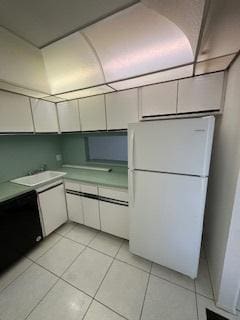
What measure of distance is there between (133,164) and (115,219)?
88cm

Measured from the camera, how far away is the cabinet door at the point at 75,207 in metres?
2.16

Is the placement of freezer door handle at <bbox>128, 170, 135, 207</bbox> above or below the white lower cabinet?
above

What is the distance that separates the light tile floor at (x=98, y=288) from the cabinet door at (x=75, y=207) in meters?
0.43

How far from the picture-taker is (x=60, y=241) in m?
2.06

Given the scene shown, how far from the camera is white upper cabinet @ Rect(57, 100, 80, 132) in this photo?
7.25ft

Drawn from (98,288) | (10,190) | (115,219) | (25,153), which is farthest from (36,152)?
(98,288)

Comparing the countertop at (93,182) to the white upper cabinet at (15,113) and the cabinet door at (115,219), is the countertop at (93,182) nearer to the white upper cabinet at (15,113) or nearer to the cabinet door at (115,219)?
the cabinet door at (115,219)

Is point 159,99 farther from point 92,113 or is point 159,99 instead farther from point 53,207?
point 53,207

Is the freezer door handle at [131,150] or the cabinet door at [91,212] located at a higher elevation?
the freezer door handle at [131,150]

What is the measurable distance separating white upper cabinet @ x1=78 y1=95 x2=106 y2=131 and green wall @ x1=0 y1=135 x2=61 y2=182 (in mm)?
862

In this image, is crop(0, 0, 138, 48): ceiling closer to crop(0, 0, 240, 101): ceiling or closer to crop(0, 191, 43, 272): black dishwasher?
crop(0, 0, 240, 101): ceiling

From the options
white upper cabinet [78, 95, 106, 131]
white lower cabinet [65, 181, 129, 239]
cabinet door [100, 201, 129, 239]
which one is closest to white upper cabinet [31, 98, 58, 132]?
white upper cabinet [78, 95, 106, 131]

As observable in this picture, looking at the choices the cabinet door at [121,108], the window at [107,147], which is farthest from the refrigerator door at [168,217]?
the window at [107,147]

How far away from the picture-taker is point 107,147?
8.09ft
